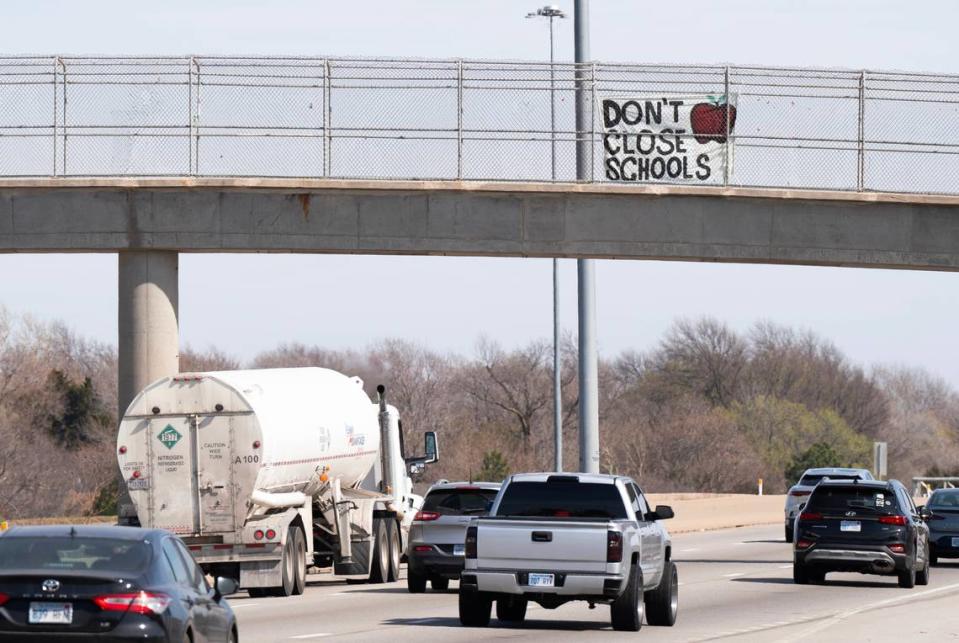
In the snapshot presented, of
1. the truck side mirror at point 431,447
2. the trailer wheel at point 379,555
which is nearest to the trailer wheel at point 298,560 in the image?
the trailer wheel at point 379,555

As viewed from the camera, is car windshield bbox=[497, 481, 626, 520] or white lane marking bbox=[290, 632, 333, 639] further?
car windshield bbox=[497, 481, 626, 520]

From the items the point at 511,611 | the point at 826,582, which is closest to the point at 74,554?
the point at 511,611

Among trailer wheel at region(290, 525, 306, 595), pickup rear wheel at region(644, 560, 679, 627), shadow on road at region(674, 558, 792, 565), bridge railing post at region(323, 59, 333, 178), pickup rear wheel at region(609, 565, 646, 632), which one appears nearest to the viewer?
pickup rear wheel at region(609, 565, 646, 632)

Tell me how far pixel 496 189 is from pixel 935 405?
6313 inches

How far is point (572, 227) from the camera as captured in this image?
33.4 metres

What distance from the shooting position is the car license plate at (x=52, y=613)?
41.4 ft

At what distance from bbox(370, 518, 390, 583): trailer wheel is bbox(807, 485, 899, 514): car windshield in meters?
7.44

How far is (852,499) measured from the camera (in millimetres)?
29125

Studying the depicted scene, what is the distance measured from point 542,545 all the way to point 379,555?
11744mm

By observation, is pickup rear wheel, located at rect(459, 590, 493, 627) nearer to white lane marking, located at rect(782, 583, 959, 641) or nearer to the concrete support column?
white lane marking, located at rect(782, 583, 959, 641)

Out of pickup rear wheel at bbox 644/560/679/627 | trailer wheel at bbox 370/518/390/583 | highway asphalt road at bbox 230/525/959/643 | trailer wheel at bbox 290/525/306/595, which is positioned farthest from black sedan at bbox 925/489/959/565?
pickup rear wheel at bbox 644/560/679/627

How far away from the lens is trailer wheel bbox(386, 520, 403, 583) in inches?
1247

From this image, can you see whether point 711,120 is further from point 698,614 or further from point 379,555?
point 698,614

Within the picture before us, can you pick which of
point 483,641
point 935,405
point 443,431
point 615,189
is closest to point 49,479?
point 443,431
